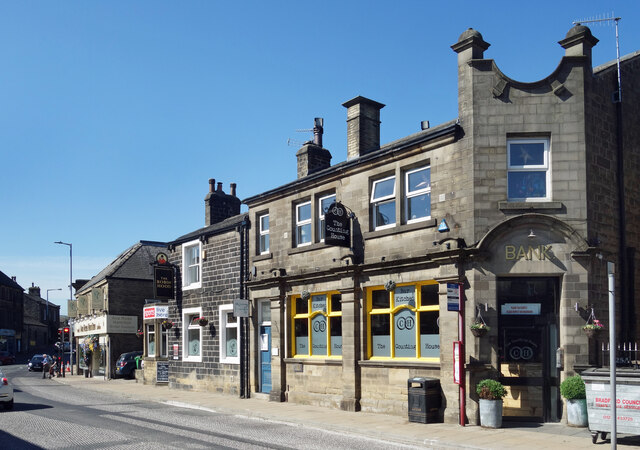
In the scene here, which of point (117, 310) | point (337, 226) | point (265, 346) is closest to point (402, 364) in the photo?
point (337, 226)

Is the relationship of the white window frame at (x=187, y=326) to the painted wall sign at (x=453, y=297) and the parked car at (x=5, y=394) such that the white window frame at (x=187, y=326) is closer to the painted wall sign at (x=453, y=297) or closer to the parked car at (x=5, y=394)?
the parked car at (x=5, y=394)

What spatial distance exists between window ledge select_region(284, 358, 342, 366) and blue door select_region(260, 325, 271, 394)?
57.0 inches

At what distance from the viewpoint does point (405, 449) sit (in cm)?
1270

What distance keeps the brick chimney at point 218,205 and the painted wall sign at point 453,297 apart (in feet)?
55.1

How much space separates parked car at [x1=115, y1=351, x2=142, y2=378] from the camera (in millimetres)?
37812

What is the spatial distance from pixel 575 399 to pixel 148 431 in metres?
9.42

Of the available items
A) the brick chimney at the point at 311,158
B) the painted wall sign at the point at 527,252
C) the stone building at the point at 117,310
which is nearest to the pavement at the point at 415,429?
the painted wall sign at the point at 527,252

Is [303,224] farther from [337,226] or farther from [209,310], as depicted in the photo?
[209,310]

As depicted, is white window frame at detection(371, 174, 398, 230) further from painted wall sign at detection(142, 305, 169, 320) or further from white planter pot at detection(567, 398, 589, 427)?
painted wall sign at detection(142, 305, 169, 320)

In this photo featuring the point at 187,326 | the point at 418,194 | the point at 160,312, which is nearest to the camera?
the point at 418,194

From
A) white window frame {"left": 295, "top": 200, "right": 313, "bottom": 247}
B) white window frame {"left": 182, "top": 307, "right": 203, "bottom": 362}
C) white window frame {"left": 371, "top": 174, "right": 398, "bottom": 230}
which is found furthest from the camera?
white window frame {"left": 182, "top": 307, "right": 203, "bottom": 362}

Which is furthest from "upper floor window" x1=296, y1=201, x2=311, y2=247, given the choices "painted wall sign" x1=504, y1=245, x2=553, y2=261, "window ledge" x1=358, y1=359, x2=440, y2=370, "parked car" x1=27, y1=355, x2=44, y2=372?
"parked car" x1=27, y1=355, x2=44, y2=372

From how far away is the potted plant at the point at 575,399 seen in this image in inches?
547

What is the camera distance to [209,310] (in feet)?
84.2
